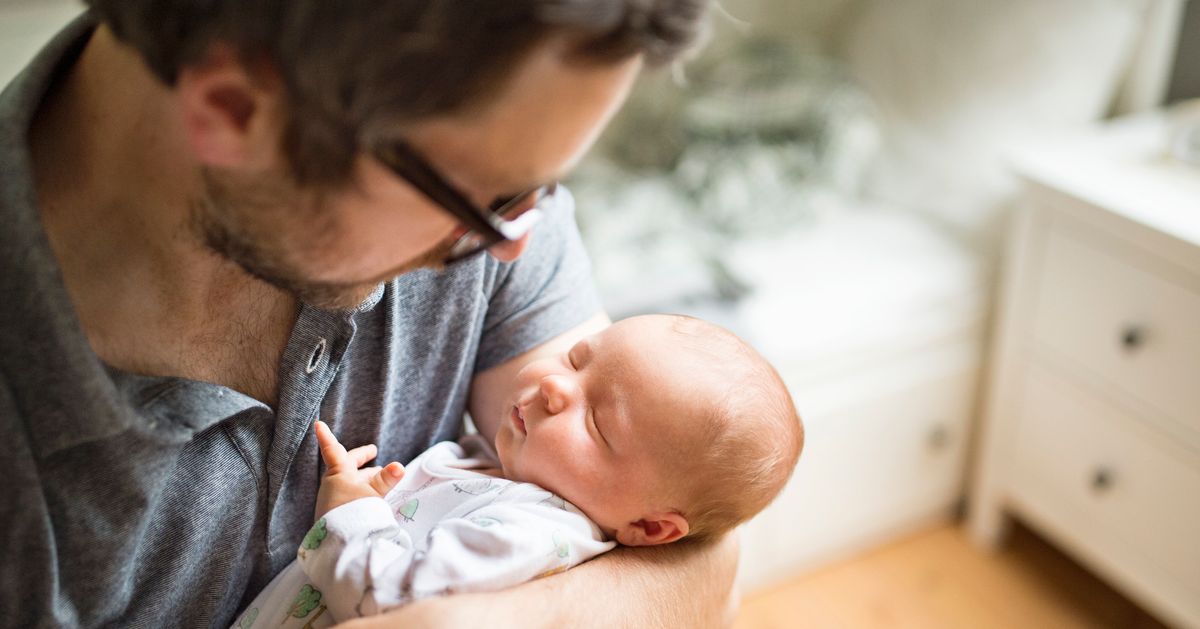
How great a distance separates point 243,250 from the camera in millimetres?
814

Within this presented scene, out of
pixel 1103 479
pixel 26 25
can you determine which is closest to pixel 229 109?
pixel 26 25

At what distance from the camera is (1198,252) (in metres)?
1.59

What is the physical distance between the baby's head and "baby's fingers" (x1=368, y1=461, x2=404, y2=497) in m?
0.15

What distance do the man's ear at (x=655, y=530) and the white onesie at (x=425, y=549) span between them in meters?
0.04

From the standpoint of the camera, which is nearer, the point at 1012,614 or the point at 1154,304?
the point at 1154,304

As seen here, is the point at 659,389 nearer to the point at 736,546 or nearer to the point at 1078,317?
the point at 736,546

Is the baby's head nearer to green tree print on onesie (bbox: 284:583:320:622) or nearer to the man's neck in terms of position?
green tree print on onesie (bbox: 284:583:320:622)

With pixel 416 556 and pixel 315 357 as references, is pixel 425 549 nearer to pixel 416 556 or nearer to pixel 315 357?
pixel 416 556

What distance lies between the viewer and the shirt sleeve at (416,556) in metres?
0.88

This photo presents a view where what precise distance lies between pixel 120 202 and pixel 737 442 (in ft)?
2.07

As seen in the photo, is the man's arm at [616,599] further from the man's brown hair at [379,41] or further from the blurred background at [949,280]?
the blurred background at [949,280]

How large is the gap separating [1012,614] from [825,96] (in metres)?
1.19

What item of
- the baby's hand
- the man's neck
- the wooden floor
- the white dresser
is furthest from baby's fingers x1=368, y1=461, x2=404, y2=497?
the white dresser

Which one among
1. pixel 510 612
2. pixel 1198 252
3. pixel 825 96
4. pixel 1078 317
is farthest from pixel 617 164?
pixel 510 612
